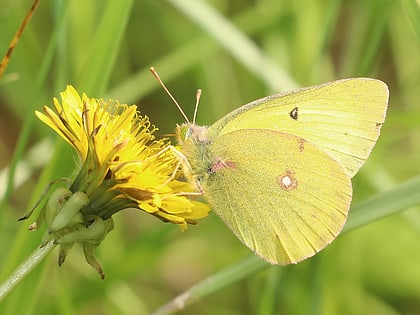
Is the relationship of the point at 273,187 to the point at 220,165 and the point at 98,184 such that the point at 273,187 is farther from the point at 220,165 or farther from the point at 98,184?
the point at 98,184

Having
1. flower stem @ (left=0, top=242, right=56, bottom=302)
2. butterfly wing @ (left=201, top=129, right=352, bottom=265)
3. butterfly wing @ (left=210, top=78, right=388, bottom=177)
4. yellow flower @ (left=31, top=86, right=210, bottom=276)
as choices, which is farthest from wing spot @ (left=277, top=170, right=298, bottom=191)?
flower stem @ (left=0, top=242, right=56, bottom=302)

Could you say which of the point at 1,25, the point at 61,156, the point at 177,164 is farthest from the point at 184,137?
the point at 1,25

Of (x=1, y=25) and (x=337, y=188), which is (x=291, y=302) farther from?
(x=1, y=25)

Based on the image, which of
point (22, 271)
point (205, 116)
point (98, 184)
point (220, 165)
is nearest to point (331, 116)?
point (220, 165)

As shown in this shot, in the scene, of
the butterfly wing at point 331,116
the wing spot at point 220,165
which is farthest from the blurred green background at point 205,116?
the wing spot at point 220,165

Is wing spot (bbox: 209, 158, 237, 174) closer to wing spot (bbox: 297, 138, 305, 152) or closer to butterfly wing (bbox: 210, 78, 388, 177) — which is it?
butterfly wing (bbox: 210, 78, 388, 177)

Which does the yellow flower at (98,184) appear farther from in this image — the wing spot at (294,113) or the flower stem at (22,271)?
the wing spot at (294,113)
